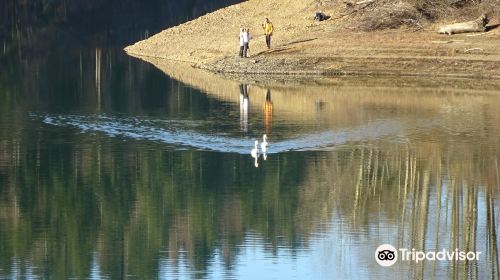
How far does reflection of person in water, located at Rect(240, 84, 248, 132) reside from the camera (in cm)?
4065

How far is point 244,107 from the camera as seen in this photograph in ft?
151

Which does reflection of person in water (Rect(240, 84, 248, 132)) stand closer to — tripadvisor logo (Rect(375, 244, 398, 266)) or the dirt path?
the dirt path

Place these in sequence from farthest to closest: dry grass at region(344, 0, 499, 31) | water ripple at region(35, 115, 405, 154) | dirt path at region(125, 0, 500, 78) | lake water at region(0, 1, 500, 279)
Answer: dry grass at region(344, 0, 499, 31), dirt path at region(125, 0, 500, 78), water ripple at region(35, 115, 405, 154), lake water at region(0, 1, 500, 279)

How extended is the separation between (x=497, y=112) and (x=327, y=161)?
39.6 ft

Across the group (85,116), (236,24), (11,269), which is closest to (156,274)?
(11,269)

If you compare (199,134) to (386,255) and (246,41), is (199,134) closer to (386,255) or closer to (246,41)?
(386,255)

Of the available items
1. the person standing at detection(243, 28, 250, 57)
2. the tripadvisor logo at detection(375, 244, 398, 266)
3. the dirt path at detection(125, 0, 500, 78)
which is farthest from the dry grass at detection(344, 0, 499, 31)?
the tripadvisor logo at detection(375, 244, 398, 266)

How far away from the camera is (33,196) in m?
29.5

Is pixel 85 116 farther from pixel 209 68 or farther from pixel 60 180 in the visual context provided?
pixel 209 68

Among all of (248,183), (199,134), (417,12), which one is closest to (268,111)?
(199,134)

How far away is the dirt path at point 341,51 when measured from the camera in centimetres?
5584

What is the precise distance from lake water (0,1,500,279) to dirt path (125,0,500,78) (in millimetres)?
4612

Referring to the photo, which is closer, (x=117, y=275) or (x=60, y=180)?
(x=117, y=275)

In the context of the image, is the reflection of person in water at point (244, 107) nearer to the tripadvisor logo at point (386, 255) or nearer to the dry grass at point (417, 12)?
the dry grass at point (417, 12)
